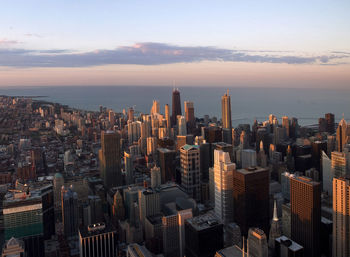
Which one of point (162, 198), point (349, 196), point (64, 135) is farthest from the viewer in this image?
point (64, 135)

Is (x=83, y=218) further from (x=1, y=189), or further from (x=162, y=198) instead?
(x=1, y=189)

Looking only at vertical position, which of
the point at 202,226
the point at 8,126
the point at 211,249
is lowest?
the point at 211,249

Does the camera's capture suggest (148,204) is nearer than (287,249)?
No

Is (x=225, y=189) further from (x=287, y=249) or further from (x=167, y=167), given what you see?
(x=167, y=167)

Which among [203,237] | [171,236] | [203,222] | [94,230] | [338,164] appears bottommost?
[171,236]

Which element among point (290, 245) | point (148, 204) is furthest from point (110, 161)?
point (290, 245)

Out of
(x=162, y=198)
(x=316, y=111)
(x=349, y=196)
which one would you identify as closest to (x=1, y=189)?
(x=162, y=198)

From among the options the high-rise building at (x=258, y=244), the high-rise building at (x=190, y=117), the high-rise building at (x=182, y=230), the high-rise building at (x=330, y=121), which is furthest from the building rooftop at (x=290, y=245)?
the high-rise building at (x=190, y=117)
